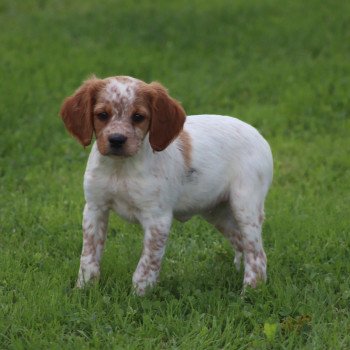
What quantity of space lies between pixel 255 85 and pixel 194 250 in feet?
18.3

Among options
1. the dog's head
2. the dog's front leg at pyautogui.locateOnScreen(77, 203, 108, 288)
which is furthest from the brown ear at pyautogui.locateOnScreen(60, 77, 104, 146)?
the dog's front leg at pyautogui.locateOnScreen(77, 203, 108, 288)

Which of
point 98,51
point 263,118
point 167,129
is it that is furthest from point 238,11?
point 167,129

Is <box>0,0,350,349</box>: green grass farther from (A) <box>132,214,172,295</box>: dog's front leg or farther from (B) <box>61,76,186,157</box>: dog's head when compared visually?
(B) <box>61,76,186,157</box>: dog's head

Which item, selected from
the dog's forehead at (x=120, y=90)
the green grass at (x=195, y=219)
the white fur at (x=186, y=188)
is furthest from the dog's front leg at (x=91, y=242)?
the dog's forehead at (x=120, y=90)

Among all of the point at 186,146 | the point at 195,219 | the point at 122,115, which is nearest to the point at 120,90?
the point at 122,115

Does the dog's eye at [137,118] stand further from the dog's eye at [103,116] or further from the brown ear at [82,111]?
the brown ear at [82,111]

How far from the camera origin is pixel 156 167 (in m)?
5.56

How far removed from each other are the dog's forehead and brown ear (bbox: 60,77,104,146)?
0.08 m

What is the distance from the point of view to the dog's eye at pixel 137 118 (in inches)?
210

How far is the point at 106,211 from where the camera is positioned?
5762 mm

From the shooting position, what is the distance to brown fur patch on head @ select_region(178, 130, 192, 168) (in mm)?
5777

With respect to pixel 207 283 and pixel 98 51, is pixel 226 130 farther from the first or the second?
pixel 98 51

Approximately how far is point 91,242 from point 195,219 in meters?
1.90

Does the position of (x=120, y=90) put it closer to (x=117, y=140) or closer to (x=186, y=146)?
(x=117, y=140)
